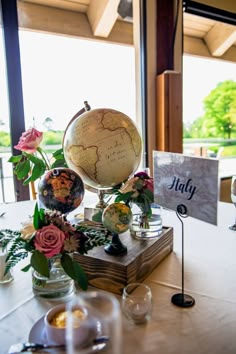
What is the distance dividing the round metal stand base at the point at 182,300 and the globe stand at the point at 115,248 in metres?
0.17

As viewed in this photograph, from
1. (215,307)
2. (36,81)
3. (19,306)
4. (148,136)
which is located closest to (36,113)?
(36,81)

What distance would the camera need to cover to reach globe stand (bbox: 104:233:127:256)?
802mm

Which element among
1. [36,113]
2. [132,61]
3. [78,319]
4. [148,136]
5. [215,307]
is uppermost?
[132,61]

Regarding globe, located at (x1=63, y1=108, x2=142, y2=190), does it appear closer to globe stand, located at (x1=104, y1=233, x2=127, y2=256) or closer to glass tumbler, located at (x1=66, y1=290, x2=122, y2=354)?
globe stand, located at (x1=104, y1=233, x2=127, y2=256)

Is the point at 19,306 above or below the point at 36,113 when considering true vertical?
below

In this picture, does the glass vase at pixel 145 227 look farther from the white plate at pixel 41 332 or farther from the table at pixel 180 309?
the white plate at pixel 41 332

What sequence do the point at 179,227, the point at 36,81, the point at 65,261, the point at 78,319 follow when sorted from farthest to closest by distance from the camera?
1. the point at 36,81
2. the point at 179,227
3. the point at 65,261
4. the point at 78,319

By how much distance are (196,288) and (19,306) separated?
1.48 feet

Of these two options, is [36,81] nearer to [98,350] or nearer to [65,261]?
[65,261]

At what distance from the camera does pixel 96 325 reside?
1.67 ft

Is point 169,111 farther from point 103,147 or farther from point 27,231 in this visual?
point 27,231

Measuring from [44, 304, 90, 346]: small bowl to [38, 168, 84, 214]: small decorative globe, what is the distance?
9.9 inches

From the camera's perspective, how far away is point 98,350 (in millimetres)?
538

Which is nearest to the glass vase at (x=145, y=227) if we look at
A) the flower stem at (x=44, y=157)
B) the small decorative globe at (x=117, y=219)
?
the small decorative globe at (x=117, y=219)
